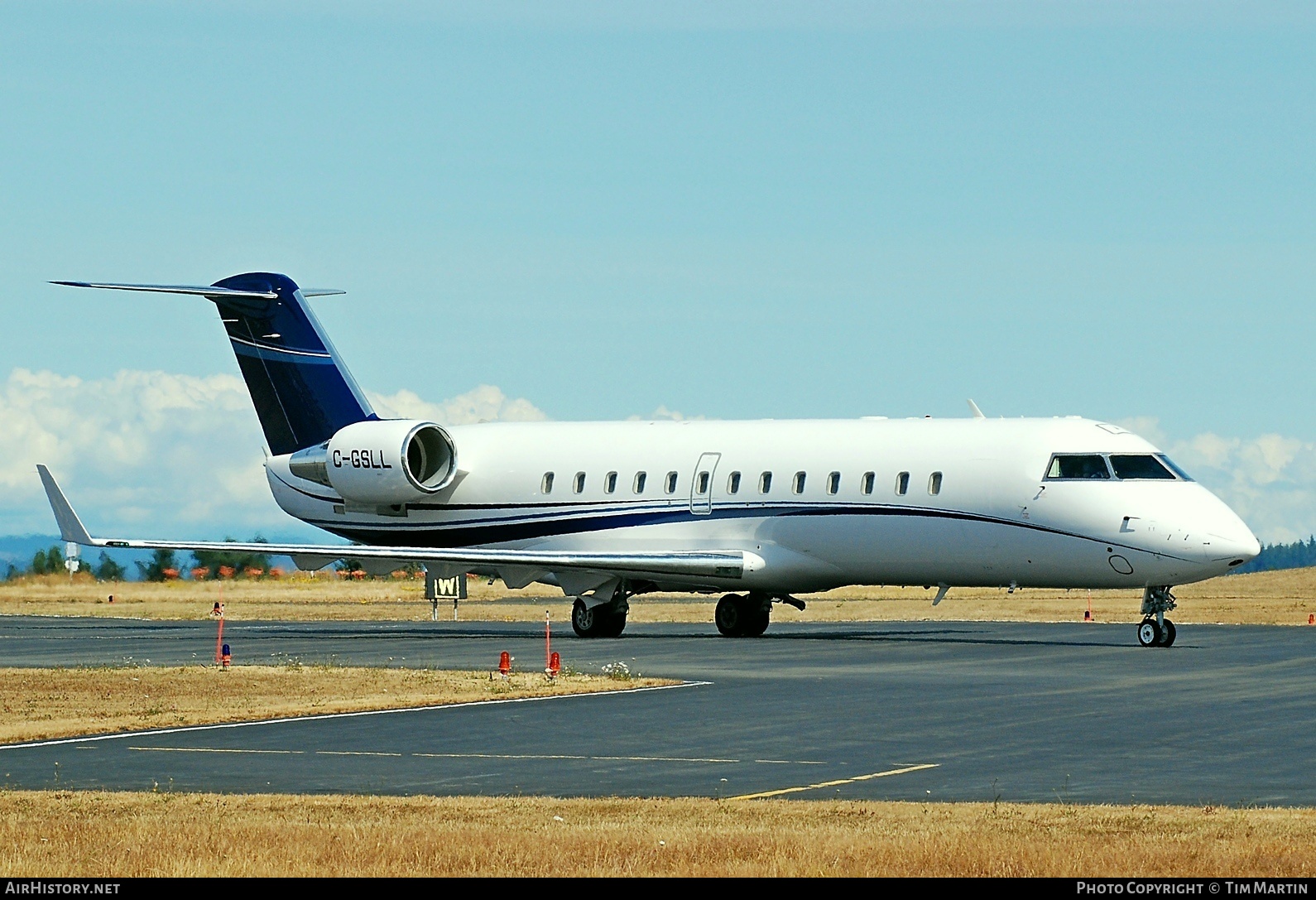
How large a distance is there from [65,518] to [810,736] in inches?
966

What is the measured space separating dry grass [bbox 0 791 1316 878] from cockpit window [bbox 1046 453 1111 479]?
21.6 meters

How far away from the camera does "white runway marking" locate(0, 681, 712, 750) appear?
20766mm

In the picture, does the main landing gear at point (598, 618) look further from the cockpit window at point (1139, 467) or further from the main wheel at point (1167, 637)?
the main wheel at point (1167, 637)

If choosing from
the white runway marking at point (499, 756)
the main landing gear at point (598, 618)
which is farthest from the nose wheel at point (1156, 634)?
the white runway marking at point (499, 756)

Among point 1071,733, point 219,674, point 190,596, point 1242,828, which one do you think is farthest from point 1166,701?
point 190,596

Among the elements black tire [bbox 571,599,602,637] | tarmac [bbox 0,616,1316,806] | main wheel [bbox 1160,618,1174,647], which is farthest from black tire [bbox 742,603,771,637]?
main wheel [bbox 1160,618,1174,647]

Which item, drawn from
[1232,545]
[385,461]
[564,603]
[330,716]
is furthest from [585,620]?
[564,603]

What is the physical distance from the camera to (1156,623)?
35656 mm

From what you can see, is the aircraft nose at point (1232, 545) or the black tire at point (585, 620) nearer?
Answer: the aircraft nose at point (1232, 545)

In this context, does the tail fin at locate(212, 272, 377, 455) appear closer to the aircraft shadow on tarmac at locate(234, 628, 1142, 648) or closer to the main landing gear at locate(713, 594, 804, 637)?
the aircraft shadow on tarmac at locate(234, 628, 1142, 648)

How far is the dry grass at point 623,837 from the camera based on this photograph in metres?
11.9

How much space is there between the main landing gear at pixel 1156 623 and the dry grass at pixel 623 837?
2111cm

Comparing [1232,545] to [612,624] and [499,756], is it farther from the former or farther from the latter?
[499,756]

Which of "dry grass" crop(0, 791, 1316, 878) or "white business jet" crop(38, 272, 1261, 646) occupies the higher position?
"white business jet" crop(38, 272, 1261, 646)
